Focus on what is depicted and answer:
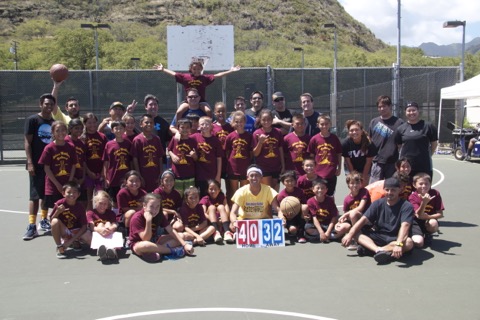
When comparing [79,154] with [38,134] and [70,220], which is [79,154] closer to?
[38,134]

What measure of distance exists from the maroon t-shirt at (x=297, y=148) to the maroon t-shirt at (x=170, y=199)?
167cm

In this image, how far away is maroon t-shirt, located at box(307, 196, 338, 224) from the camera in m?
6.59

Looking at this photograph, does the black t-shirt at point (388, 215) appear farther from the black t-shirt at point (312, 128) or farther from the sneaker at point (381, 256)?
the black t-shirt at point (312, 128)

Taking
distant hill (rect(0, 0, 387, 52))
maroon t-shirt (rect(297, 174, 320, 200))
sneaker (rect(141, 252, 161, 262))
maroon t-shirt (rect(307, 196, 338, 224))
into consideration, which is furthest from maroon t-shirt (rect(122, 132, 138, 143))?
distant hill (rect(0, 0, 387, 52))

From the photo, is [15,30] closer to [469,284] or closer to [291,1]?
[291,1]

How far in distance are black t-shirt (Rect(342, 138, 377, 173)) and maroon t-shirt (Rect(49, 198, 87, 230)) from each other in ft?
11.2

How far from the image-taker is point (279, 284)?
193 inches

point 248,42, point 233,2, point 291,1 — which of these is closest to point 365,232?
point 248,42

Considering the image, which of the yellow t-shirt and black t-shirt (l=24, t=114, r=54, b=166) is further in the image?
black t-shirt (l=24, t=114, r=54, b=166)

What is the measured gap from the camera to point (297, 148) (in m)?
7.16

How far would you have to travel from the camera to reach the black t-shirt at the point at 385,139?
7039 mm

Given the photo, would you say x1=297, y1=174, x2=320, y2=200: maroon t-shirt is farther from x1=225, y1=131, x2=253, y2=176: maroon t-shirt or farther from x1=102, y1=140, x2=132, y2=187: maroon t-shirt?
x1=102, y1=140, x2=132, y2=187: maroon t-shirt

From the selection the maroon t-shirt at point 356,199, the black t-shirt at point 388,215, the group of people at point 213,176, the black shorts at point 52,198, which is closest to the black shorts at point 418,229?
the group of people at point 213,176

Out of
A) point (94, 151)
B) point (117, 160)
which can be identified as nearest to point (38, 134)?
point (94, 151)
